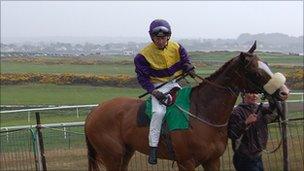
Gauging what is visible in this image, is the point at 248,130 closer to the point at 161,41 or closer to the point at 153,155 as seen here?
the point at 153,155

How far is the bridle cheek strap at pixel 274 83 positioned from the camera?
15.6 feet

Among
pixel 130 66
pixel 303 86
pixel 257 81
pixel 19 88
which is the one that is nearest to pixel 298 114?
pixel 303 86

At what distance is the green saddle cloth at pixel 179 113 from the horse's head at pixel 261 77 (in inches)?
25.8

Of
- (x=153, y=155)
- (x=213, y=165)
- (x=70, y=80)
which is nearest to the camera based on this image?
(x=213, y=165)

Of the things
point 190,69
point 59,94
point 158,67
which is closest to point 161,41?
point 158,67

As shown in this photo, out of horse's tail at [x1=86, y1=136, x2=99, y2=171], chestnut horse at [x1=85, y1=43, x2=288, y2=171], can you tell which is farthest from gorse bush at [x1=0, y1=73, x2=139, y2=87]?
chestnut horse at [x1=85, y1=43, x2=288, y2=171]

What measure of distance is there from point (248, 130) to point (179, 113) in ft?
2.96

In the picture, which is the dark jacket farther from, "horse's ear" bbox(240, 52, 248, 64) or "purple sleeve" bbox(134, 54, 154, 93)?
"purple sleeve" bbox(134, 54, 154, 93)

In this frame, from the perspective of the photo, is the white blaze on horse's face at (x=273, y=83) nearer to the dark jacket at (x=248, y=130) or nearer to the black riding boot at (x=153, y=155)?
Answer: the dark jacket at (x=248, y=130)

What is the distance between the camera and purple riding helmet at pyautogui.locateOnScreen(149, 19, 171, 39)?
17.1 feet

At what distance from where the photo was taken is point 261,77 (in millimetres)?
4836

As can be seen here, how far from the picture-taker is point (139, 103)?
18.8 ft

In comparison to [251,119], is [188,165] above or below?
below

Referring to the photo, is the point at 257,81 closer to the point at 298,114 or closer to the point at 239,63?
the point at 239,63
